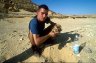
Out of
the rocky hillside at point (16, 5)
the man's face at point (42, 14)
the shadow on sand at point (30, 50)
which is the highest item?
the man's face at point (42, 14)

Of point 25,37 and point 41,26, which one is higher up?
point 41,26

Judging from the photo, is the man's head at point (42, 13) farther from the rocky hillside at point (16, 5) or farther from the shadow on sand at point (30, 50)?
the rocky hillside at point (16, 5)

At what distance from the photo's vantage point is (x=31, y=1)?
22719mm

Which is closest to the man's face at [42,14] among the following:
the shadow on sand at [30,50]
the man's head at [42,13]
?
the man's head at [42,13]

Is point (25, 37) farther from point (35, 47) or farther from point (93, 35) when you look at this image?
point (93, 35)

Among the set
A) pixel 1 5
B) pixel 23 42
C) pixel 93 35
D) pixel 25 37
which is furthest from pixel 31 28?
pixel 1 5

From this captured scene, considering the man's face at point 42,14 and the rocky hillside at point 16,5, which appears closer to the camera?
the man's face at point 42,14

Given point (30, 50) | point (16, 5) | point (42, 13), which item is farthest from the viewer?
point (16, 5)

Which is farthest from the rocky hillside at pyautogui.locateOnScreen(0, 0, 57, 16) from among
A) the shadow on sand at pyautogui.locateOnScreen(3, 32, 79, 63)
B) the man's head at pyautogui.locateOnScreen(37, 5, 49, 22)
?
the man's head at pyautogui.locateOnScreen(37, 5, 49, 22)

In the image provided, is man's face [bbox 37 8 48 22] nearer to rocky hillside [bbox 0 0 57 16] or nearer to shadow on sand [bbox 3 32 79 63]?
shadow on sand [bbox 3 32 79 63]

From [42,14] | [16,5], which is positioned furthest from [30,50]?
[16,5]

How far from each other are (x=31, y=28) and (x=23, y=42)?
5.28 ft

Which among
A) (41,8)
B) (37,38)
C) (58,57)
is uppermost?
(41,8)

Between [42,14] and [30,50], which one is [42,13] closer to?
[42,14]
